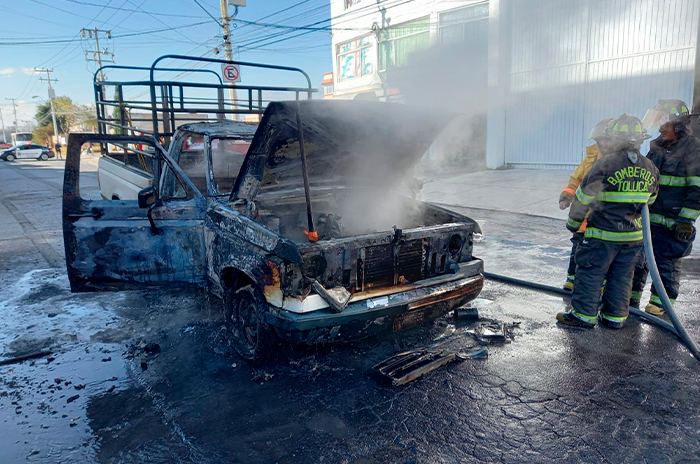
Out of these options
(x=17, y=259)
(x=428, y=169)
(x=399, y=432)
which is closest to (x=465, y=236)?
(x=399, y=432)

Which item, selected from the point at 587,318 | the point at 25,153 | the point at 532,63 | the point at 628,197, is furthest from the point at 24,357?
the point at 25,153

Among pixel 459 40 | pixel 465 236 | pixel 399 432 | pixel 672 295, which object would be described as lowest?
pixel 399 432

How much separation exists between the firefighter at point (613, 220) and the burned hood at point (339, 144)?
4.50 ft

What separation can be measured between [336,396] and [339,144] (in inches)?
81.1

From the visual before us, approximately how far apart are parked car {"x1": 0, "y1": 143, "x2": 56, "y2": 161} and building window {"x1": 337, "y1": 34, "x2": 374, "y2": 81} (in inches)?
1054

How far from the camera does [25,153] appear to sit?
3553 cm

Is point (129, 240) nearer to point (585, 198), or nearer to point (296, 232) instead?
point (296, 232)

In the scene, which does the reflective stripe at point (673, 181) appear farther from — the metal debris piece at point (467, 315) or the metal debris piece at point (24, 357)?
the metal debris piece at point (24, 357)

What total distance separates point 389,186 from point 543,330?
75.9 inches

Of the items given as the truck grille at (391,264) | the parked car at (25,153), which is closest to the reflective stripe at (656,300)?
the truck grille at (391,264)

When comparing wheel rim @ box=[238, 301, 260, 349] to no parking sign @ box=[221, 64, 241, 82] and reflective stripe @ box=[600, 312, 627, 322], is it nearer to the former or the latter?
reflective stripe @ box=[600, 312, 627, 322]

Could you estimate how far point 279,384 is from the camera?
3242mm

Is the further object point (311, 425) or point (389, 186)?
point (389, 186)

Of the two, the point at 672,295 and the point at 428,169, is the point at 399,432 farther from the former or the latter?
the point at 428,169
